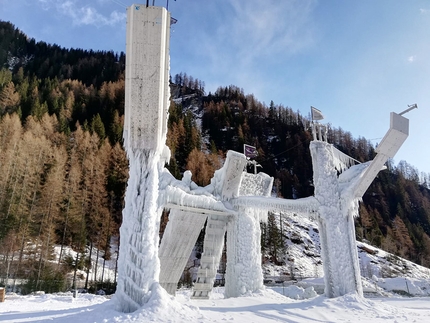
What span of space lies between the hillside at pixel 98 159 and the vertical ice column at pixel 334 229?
70.9 inches

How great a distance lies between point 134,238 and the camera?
6.14m

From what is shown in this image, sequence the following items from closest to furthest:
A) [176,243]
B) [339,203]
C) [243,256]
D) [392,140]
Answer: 1. [392,140]
2. [339,203]
3. [176,243]
4. [243,256]

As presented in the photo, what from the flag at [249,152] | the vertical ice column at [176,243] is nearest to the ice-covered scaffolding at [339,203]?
the vertical ice column at [176,243]

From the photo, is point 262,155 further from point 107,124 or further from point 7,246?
point 7,246

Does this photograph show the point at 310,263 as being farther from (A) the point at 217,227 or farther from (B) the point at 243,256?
(A) the point at 217,227

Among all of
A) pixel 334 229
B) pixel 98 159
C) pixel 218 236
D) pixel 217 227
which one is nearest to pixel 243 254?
pixel 218 236

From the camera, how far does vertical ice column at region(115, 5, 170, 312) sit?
6031 mm

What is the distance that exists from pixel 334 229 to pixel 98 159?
1990 cm

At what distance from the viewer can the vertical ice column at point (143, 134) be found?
237 inches

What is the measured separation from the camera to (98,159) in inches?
955

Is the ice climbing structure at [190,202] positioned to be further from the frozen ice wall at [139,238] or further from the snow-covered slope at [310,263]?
the snow-covered slope at [310,263]

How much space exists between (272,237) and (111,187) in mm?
13289

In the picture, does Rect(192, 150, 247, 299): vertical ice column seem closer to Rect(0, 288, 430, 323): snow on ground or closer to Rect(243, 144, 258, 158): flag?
Rect(243, 144, 258, 158): flag

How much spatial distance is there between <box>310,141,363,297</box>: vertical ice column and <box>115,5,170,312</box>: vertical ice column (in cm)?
456
